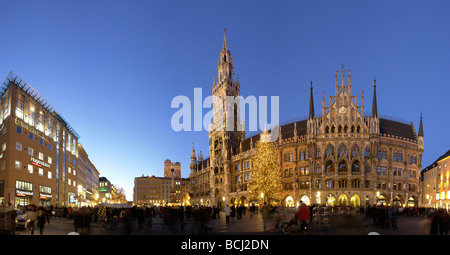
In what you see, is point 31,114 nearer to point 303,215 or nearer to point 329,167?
point 329,167

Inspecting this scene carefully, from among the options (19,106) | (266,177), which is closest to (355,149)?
(266,177)

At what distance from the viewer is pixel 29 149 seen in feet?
209

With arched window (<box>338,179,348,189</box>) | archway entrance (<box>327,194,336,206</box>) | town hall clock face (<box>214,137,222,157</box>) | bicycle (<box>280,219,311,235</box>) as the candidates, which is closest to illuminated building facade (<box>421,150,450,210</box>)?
arched window (<box>338,179,348,189</box>)

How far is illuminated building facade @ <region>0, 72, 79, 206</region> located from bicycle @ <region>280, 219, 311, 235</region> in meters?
51.1

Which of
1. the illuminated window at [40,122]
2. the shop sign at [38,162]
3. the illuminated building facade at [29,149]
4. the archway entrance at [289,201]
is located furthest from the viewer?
the archway entrance at [289,201]

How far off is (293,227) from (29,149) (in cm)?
6044

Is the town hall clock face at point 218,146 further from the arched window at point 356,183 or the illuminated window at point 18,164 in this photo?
the illuminated window at point 18,164

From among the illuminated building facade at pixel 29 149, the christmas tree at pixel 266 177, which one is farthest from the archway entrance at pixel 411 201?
the illuminated building facade at pixel 29 149

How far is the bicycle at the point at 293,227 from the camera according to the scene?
62.3ft

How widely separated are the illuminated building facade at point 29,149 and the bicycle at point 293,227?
2013 inches

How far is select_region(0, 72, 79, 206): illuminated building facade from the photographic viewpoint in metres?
58.0

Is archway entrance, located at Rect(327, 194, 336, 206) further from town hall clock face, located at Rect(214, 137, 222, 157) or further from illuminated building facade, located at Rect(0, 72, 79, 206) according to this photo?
illuminated building facade, located at Rect(0, 72, 79, 206)
